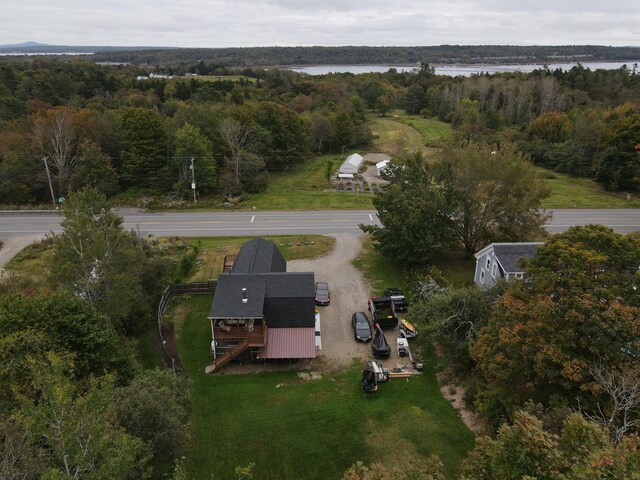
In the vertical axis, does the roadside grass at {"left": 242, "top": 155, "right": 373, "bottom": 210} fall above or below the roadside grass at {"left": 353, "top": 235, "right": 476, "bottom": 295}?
above

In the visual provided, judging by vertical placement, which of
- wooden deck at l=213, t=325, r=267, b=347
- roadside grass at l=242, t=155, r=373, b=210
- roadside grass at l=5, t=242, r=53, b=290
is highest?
wooden deck at l=213, t=325, r=267, b=347

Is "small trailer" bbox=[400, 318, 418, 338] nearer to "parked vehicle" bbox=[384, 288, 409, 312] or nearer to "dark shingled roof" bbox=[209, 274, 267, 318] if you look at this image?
"parked vehicle" bbox=[384, 288, 409, 312]

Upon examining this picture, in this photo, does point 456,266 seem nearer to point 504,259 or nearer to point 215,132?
point 504,259

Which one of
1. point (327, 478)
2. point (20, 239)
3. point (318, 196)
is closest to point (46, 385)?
point (327, 478)

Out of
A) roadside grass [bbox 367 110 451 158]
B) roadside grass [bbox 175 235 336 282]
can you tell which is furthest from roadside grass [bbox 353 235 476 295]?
roadside grass [bbox 367 110 451 158]

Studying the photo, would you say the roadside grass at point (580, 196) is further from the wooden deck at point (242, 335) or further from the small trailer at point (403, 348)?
the wooden deck at point (242, 335)

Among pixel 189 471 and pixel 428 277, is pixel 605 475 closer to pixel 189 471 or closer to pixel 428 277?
pixel 189 471

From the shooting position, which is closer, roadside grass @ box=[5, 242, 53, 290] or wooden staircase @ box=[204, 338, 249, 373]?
wooden staircase @ box=[204, 338, 249, 373]
